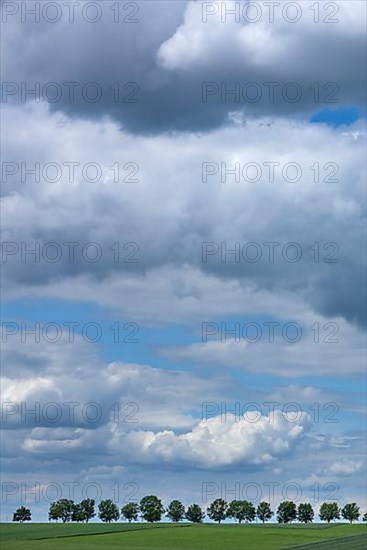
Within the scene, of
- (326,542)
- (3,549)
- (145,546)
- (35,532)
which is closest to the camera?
(3,549)

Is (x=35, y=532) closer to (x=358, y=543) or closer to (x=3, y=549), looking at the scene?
(x=3, y=549)

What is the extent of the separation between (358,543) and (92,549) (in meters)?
48.0

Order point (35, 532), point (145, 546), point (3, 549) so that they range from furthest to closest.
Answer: point (35, 532), point (145, 546), point (3, 549)

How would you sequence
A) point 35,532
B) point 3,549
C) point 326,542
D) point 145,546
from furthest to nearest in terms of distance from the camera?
point 35,532
point 326,542
point 145,546
point 3,549

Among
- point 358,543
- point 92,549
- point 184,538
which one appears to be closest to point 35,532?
point 184,538

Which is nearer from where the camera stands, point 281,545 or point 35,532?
point 281,545

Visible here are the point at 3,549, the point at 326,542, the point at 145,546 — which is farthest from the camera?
the point at 326,542

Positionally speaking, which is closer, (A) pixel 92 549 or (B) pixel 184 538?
(A) pixel 92 549

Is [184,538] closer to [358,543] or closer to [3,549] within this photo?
[358,543]

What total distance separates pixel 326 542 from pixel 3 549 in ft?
198

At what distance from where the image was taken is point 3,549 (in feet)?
490

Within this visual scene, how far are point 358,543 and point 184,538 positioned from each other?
105 feet

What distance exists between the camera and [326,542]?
182 m

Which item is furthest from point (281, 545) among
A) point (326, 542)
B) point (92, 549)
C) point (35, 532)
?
point (35, 532)
